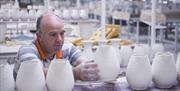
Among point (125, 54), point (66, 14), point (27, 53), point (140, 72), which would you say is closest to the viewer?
point (140, 72)

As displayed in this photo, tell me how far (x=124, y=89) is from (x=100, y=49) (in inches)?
8.6

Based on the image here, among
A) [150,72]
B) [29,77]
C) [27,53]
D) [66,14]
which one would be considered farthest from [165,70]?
[66,14]

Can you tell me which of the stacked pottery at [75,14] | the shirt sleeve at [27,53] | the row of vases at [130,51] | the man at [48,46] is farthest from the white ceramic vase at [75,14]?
the shirt sleeve at [27,53]

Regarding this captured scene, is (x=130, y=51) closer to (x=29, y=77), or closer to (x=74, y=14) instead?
(x=29, y=77)

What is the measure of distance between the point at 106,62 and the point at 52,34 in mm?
394

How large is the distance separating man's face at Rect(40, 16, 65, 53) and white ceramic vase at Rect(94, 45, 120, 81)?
286 millimetres

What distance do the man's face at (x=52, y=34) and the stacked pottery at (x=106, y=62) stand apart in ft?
0.94

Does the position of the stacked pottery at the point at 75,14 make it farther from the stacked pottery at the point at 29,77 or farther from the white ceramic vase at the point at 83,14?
the stacked pottery at the point at 29,77

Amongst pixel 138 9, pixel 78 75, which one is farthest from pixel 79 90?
pixel 138 9

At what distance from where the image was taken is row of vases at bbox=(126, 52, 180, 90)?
132 centimetres

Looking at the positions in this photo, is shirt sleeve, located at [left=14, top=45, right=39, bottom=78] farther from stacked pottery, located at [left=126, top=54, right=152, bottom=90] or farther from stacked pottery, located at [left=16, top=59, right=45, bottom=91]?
stacked pottery, located at [left=126, top=54, right=152, bottom=90]

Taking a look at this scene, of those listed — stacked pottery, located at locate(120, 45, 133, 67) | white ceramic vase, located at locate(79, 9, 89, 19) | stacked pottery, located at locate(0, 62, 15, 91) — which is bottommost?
stacked pottery, located at locate(120, 45, 133, 67)

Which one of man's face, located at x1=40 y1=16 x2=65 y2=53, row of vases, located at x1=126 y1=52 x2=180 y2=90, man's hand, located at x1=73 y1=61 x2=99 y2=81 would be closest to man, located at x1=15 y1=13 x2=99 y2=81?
man's face, located at x1=40 y1=16 x2=65 y2=53

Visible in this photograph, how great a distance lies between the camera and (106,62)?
4.54 feet
